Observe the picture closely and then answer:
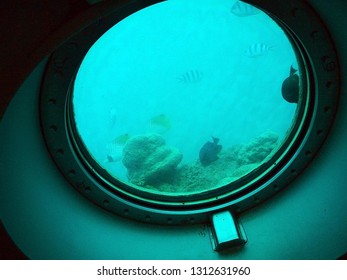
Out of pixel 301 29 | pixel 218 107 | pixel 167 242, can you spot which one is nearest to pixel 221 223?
pixel 167 242

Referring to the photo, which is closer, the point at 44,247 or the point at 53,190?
the point at 44,247

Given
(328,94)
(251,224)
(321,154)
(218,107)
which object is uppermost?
(218,107)

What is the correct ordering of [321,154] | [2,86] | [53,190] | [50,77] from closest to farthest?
[2,86], [50,77], [53,190], [321,154]

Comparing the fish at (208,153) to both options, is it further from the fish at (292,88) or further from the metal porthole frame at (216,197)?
the metal porthole frame at (216,197)

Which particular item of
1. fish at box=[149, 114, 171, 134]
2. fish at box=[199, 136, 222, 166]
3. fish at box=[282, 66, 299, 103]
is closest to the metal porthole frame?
fish at box=[282, 66, 299, 103]

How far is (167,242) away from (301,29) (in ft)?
5.87

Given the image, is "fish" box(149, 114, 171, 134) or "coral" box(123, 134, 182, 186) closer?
"coral" box(123, 134, 182, 186)

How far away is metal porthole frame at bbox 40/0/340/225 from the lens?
6.15 ft

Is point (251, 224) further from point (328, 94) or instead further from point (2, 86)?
point (2, 86)

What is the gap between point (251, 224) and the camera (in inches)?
99.3

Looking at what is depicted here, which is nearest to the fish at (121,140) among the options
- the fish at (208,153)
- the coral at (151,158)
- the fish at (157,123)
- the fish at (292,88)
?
the coral at (151,158)

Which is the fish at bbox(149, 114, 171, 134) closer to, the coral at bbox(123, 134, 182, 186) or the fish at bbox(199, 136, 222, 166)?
the coral at bbox(123, 134, 182, 186)

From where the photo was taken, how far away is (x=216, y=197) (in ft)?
8.79

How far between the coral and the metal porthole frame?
Answer: 2.91 metres
